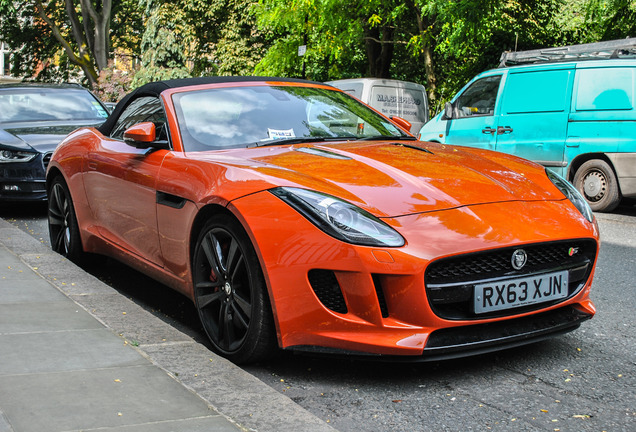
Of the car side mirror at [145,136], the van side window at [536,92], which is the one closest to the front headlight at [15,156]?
the car side mirror at [145,136]

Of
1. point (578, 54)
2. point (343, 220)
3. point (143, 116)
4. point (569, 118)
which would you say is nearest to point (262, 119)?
point (143, 116)

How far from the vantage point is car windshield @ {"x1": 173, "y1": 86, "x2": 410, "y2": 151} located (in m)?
4.86

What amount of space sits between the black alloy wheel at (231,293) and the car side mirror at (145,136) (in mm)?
874

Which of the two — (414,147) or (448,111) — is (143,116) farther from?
(448,111)

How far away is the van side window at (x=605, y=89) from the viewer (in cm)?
1041

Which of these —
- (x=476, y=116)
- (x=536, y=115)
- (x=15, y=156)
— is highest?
(x=536, y=115)

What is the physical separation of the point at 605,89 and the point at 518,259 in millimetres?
7615

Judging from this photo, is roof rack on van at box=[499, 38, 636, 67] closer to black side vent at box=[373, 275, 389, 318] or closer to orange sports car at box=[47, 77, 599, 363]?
orange sports car at box=[47, 77, 599, 363]

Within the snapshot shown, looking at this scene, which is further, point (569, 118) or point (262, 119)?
point (569, 118)

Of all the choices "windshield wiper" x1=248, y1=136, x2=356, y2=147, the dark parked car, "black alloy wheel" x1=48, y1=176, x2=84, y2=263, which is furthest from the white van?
"windshield wiper" x1=248, y1=136, x2=356, y2=147

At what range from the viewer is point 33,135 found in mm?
9844

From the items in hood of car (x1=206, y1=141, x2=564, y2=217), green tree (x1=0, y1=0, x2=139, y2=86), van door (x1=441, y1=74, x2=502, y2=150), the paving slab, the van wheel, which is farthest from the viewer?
green tree (x1=0, y1=0, x2=139, y2=86)

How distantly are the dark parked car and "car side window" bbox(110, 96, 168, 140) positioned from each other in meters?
3.89

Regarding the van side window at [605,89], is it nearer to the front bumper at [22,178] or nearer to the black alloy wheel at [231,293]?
the front bumper at [22,178]
